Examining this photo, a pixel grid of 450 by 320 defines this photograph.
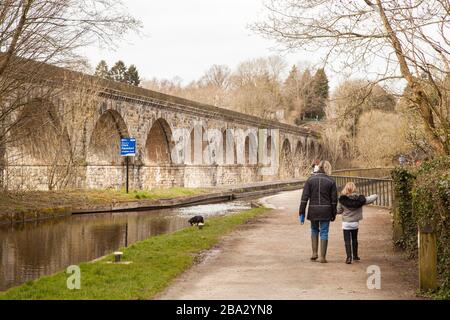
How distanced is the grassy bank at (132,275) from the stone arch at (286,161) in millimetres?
37427

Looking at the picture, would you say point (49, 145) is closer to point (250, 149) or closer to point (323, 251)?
point (323, 251)

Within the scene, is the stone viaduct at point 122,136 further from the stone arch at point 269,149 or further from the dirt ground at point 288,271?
the dirt ground at point 288,271

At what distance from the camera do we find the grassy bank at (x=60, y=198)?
51.3ft

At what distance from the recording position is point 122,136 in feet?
82.8

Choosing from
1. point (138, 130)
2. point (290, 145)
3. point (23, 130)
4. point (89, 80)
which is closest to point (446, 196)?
point (23, 130)

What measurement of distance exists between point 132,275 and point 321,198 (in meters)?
2.78

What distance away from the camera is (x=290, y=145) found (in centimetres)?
5156

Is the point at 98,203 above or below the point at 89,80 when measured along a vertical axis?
below

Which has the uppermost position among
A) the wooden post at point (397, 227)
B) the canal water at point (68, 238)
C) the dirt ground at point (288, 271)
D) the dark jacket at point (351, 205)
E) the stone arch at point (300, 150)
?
the stone arch at point (300, 150)

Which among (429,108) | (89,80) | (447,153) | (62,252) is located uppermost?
(89,80)

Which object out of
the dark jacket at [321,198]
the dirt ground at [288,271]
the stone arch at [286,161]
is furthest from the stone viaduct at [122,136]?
the dark jacket at [321,198]

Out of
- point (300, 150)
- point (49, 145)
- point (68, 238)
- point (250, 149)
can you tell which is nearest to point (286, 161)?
point (300, 150)
